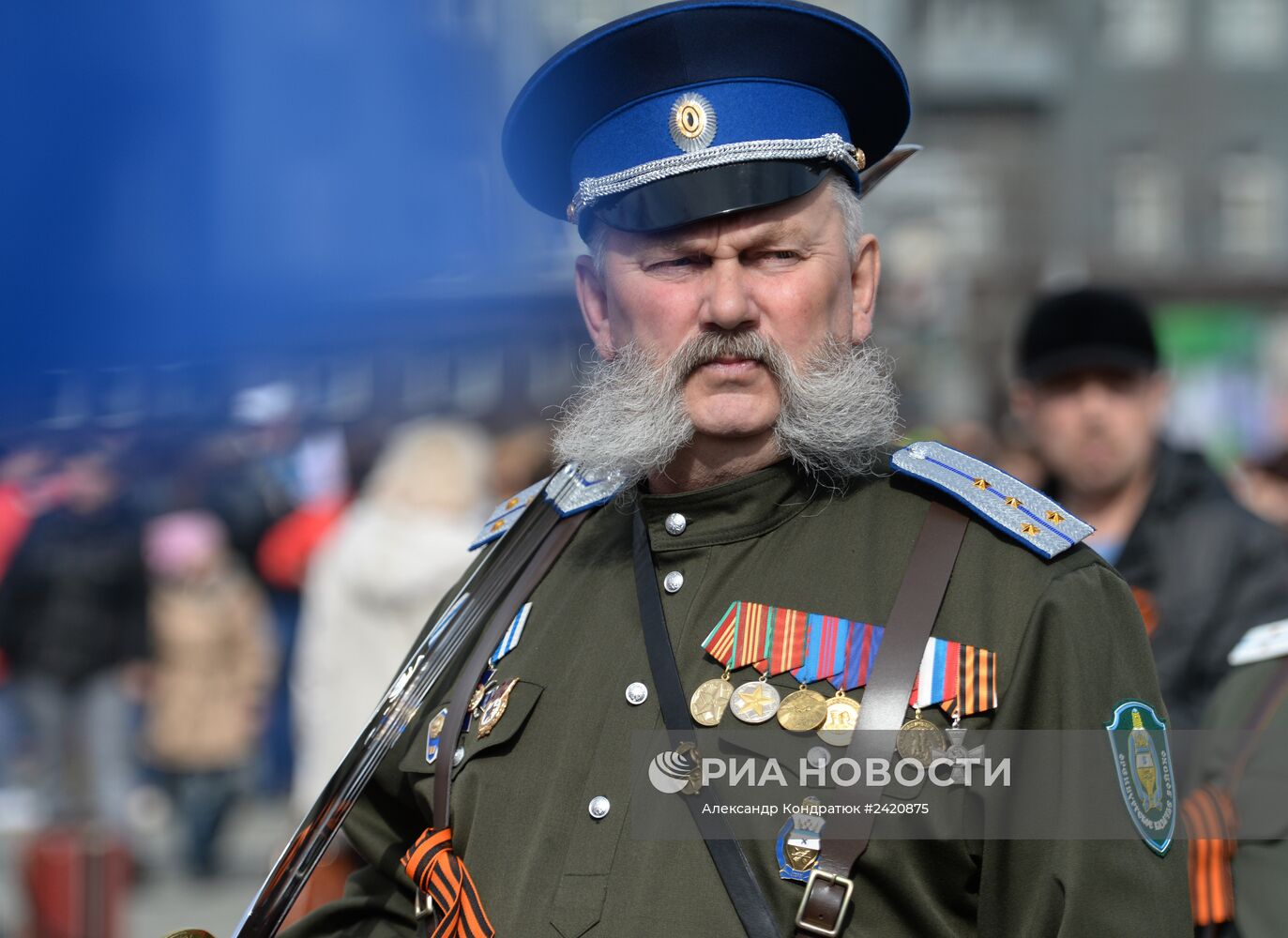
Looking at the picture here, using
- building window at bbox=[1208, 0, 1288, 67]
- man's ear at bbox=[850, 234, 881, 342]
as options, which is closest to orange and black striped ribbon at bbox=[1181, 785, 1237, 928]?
man's ear at bbox=[850, 234, 881, 342]

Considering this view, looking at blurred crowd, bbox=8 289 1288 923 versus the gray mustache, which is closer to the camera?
the gray mustache

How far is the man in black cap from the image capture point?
163 inches

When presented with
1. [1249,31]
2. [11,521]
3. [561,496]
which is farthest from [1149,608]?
[1249,31]

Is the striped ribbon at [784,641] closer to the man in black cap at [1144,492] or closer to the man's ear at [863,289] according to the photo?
the man's ear at [863,289]

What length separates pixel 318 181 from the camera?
251 cm

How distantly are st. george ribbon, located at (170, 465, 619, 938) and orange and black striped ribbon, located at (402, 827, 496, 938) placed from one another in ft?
0.65

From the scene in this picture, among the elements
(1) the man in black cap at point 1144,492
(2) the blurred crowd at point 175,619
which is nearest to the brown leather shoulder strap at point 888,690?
(1) the man in black cap at point 1144,492

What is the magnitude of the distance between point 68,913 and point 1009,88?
97.4 feet

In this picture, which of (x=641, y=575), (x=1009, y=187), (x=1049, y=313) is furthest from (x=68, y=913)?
(x=1009, y=187)

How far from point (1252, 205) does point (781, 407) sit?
112 feet

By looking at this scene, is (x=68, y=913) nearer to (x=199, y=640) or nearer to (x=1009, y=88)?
(x=199, y=640)

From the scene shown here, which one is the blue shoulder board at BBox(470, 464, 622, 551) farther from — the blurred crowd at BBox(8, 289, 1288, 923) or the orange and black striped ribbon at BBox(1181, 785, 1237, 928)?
the orange and black striped ribbon at BBox(1181, 785, 1237, 928)

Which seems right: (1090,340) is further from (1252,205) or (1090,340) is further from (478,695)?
(1252,205)

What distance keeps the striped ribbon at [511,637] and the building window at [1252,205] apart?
3317cm
